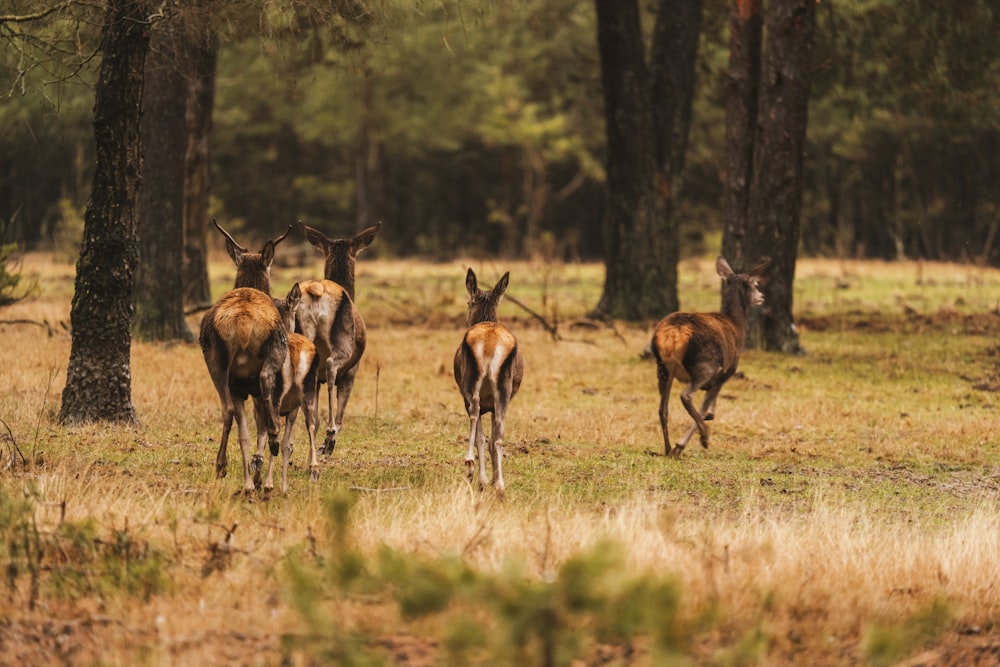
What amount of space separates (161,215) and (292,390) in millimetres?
8954

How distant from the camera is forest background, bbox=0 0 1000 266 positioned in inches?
1698

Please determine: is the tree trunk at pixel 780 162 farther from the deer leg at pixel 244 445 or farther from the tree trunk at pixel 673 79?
the deer leg at pixel 244 445

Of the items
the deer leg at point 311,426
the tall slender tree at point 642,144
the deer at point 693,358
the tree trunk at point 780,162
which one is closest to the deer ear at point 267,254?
the deer leg at point 311,426

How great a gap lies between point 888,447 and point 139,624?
817 cm

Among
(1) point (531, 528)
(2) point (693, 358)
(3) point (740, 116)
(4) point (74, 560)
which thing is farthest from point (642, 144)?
(4) point (74, 560)

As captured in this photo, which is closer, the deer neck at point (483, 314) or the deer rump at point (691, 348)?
the deer neck at point (483, 314)

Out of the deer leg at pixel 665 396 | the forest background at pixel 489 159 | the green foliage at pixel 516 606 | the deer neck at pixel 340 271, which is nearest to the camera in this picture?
the green foliage at pixel 516 606

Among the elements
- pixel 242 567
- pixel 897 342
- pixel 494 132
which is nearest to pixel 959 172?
pixel 494 132

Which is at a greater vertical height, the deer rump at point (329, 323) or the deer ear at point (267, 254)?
the deer ear at point (267, 254)

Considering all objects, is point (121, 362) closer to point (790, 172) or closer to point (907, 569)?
point (907, 569)

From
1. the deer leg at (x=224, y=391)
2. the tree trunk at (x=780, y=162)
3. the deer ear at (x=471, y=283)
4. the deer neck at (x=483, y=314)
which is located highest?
the tree trunk at (x=780, y=162)

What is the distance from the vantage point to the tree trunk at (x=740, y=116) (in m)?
18.5

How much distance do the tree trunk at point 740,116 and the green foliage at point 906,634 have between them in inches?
487

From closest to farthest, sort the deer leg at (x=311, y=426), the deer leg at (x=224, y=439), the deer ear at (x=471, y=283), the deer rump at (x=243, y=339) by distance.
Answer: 1. the deer rump at (x=243, y=339)
2. the deer leg at (x=224, y=439)
3. the deer leg at (x=311, y=426)
4. the deer ear at (x=471, y=283)
